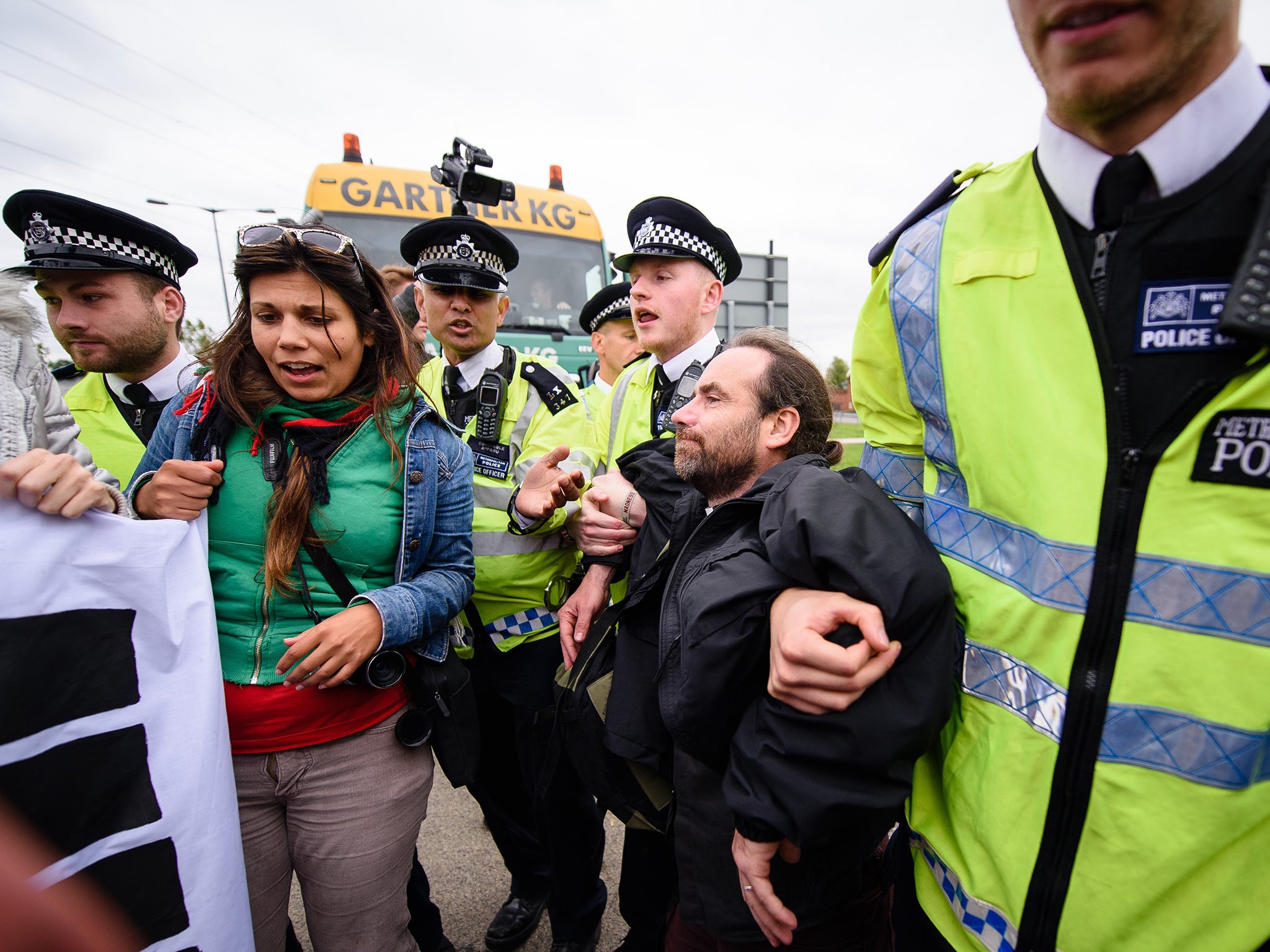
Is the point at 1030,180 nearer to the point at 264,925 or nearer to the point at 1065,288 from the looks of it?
the point at 1065,288

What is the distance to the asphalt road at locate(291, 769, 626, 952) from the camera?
2.37 meters

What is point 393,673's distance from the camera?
1551 mm

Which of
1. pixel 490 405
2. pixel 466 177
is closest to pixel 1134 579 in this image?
pixel 490 405

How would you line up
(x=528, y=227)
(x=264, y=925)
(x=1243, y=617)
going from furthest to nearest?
1. (x=528, y=227)
2. (x=264, y=925)
3. (x=1243, y=617)

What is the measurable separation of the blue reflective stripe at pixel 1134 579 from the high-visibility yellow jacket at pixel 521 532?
145 cm

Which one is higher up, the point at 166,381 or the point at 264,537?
the point at 166,381

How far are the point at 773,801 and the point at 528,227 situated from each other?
22.2ft

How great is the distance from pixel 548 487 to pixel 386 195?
5609 mm

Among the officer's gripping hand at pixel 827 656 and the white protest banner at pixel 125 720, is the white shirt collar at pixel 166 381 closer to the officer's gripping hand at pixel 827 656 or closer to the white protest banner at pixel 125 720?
the white protest banner at pixel 125 720

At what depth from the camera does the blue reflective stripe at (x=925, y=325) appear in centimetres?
105

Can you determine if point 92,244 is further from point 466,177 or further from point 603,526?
point 466,177

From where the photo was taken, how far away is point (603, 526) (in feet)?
6.28

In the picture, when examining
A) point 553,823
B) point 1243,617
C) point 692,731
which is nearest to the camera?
point 1243,617

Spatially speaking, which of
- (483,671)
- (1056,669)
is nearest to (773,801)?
(1056,669)
